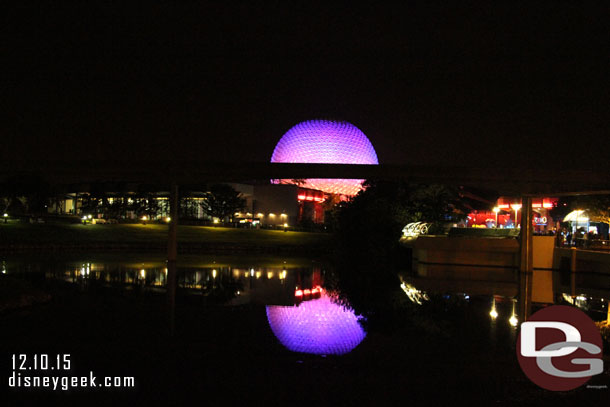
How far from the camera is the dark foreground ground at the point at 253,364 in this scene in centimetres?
756

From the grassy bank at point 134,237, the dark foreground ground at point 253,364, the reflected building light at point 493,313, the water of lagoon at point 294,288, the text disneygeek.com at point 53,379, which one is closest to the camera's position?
the dark foreground ground at point 253,364

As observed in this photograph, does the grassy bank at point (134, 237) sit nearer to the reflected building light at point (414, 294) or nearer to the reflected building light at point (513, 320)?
the reflected building light at point (414, 294)

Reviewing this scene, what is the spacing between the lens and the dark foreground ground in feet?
24.8

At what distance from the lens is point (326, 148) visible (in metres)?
101

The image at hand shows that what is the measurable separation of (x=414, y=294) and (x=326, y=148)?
266 feet

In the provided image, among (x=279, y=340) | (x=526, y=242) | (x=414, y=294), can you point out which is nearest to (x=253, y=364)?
(x=279, y=340)

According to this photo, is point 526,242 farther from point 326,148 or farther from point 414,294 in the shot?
point 326,148

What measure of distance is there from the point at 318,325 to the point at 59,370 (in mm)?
6591

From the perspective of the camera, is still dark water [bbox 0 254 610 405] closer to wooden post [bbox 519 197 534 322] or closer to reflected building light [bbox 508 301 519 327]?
reflected building light [bbox 508 301 519 327]

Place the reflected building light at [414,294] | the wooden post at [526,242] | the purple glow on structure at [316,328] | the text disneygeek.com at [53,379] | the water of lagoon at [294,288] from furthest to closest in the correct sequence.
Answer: the wooden post at [526,242] < the reflected building light at [414,294] < the water of lagoon at [294,288] < the purple glow on structure at [316,328] < the text disneygeek.com at [53,379]

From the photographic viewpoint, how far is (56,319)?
1334 cm

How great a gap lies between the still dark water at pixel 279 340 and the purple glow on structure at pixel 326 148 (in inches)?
3055

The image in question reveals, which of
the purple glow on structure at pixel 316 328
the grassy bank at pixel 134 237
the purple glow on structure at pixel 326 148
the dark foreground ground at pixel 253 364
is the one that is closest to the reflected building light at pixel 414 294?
the purple glow on structure at pixel 316 328

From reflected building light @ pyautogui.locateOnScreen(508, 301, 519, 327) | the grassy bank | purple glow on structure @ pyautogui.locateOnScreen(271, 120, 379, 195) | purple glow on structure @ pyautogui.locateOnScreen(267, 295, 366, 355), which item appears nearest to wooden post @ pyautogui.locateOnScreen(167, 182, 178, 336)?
purple glow on structure @ pyautogui.locateOnScreen(267, 295, 366, 355)
